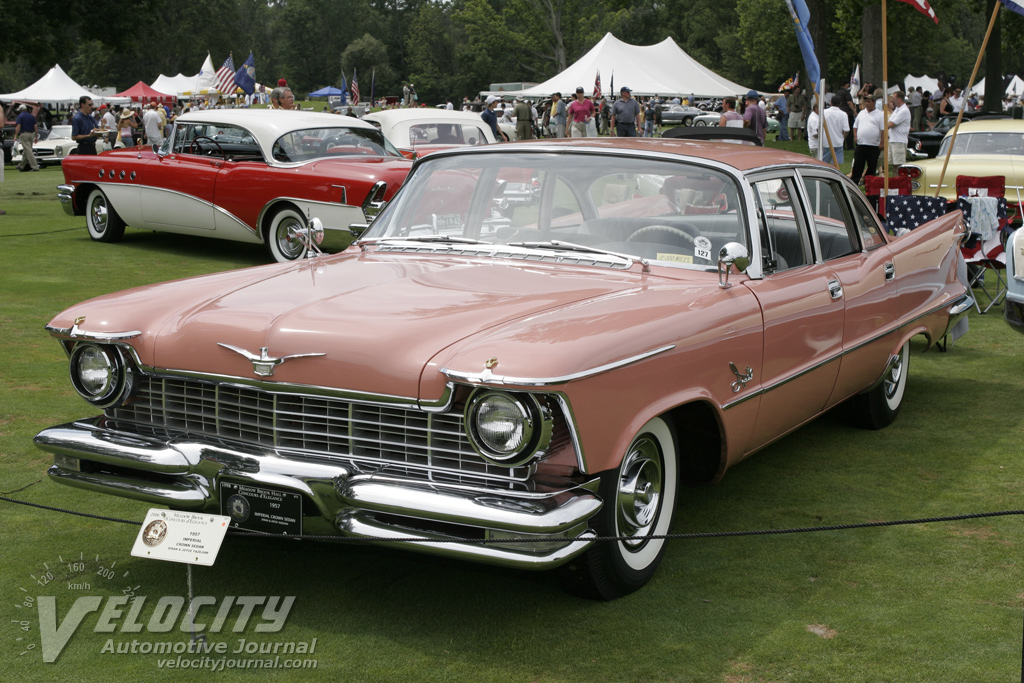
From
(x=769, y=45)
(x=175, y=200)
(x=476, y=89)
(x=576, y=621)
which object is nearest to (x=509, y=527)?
(x=576, y=621)

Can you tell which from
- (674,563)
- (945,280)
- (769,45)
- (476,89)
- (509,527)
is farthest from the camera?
(476,89)

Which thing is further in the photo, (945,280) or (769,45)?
(769,45)

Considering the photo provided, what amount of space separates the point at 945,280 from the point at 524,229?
3.10 m

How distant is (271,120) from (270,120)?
0.04 ft

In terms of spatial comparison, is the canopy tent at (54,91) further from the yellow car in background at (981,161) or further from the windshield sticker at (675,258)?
the windshield sticker at (675,258)

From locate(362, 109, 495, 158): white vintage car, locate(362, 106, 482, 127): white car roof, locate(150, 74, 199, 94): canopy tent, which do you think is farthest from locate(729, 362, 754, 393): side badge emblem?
locate(150, 74, 199, 94): canopy tent

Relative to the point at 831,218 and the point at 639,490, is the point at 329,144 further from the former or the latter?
the point at 639,490

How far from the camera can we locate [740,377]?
417cm

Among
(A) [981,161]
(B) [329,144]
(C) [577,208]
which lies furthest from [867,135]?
(C) [577,208]

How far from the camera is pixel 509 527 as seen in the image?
3.16 meters

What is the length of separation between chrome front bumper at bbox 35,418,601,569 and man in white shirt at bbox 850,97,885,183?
1451 cm

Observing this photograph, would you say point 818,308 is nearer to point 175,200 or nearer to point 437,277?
point 437,277

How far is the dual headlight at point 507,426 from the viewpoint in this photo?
127 inches

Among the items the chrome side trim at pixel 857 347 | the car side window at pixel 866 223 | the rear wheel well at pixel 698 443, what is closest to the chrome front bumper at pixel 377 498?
the rear wheel well at pixel 698 443
